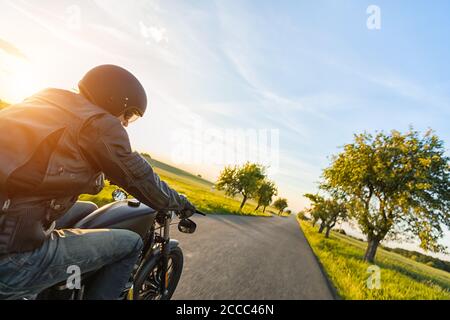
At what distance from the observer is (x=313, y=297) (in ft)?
17.4

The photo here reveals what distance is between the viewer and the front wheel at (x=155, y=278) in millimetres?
2786

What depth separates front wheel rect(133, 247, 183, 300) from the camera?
9.14ft

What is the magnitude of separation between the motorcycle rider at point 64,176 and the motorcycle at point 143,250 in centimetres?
26

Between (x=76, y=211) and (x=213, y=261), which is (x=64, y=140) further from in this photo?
(x=213, y=261)

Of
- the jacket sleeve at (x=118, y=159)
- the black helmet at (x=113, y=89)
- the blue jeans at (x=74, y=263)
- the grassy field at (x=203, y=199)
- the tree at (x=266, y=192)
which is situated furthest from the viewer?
the tree at (x=266, y=192)

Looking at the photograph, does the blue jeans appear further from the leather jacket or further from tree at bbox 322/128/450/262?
tree at bbox 322/128/450/262

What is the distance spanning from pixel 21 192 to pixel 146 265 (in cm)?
172

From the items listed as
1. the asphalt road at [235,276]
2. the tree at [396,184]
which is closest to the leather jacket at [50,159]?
the asphalt road at [235,276]

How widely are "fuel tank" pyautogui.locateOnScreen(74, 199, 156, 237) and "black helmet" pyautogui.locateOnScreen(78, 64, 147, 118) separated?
3.31ft

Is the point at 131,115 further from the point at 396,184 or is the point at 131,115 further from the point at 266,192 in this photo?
the point at 266,192

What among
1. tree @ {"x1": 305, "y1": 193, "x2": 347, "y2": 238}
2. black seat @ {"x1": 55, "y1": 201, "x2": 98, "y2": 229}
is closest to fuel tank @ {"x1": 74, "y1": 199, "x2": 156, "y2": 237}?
black seat @ {"x1": 55, "y1": 201, "x2": 98, "y2": 229}

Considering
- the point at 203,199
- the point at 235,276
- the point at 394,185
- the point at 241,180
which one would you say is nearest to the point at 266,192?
the point at 241,180

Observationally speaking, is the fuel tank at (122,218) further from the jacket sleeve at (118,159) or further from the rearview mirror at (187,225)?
the jacket sleeve at (118,159)
